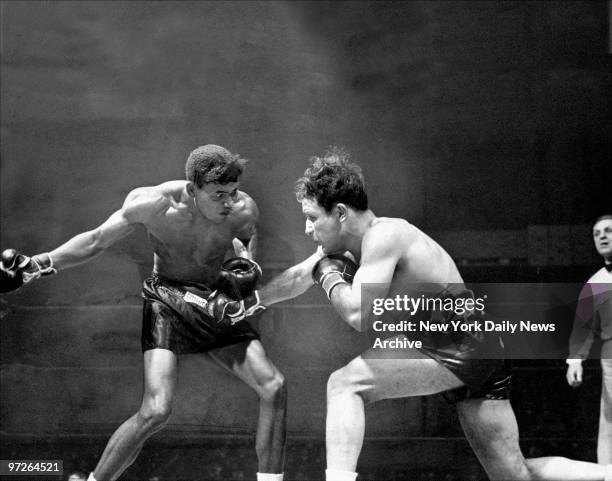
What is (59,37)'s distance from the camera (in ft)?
16.5

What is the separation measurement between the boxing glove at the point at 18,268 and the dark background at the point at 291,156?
138 centimetres

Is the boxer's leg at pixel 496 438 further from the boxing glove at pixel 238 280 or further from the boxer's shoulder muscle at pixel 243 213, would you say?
the boxer's shoulder muscle at pixel 243 213

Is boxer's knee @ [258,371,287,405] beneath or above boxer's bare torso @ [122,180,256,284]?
beneath

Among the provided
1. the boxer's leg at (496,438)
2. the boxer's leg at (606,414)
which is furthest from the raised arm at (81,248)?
the boxer's leg at (606,414)

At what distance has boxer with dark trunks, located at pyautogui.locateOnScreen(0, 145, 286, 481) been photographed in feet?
12.0

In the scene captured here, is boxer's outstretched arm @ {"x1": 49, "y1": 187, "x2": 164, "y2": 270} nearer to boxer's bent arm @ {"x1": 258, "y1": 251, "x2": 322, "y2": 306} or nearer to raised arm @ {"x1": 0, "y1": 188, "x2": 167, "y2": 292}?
raised arm @ {"x1": 0, "y1": 188, "x2": 167, "y2": 292}

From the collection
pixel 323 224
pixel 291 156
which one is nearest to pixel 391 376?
pixel 323 224

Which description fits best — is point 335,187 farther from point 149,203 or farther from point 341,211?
point 149,203

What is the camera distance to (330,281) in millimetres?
3254

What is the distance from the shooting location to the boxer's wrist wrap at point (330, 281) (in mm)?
3217

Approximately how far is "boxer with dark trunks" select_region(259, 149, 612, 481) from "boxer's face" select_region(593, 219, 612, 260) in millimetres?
Answer: 1364

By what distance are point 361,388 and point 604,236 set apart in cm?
196

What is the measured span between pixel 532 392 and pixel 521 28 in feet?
7.30

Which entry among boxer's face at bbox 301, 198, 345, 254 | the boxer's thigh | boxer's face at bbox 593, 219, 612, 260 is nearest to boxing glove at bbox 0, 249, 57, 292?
boxer's face at bbox 301, 198, 345, 254
